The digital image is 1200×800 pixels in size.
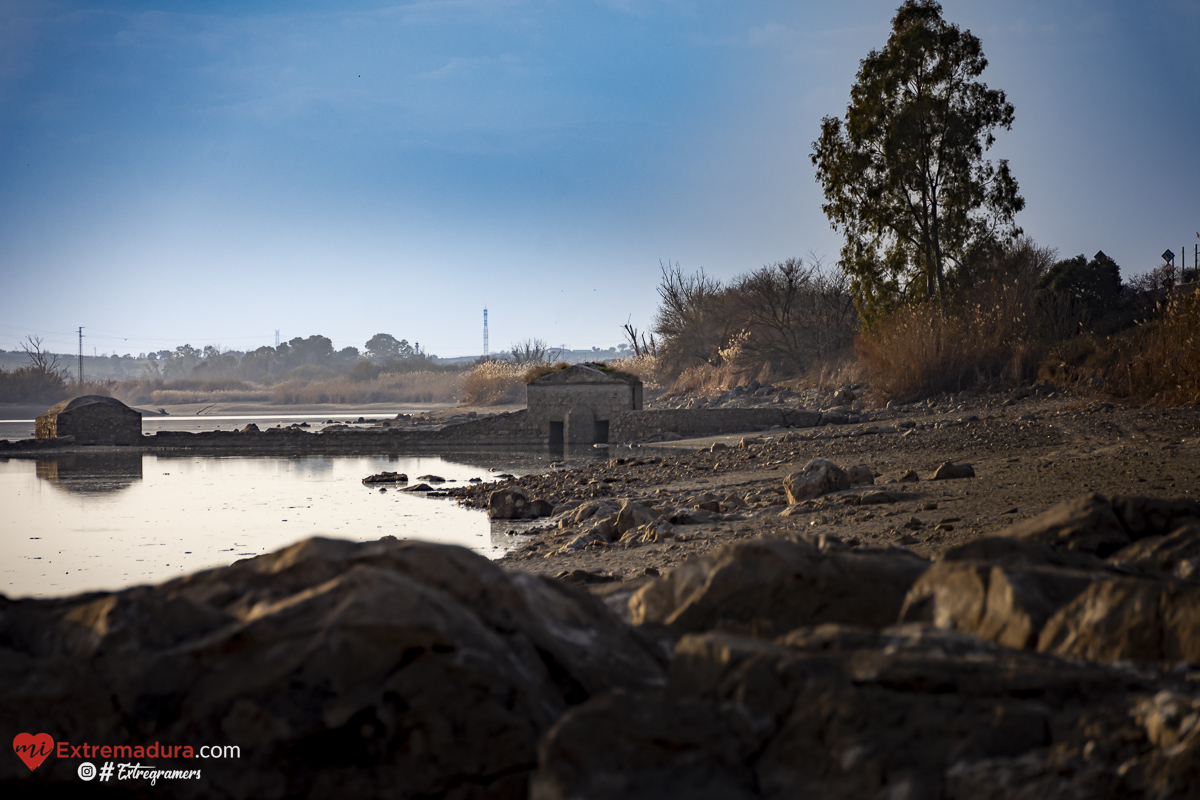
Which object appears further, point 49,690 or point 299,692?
point 49,690

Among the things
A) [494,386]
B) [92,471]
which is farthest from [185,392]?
[92,471]

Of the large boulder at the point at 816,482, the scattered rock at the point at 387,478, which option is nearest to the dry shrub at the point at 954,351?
the large boulder at the point at 816,482

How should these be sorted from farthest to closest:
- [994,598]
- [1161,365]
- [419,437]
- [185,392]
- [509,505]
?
[185,392]
[419,437]
[1161,365]
[509,505]
[994,598]

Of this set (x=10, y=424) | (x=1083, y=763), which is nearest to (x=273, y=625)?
(x=1083, y=763)

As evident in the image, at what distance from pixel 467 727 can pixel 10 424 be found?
40607 millimetres

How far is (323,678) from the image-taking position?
1.38 m

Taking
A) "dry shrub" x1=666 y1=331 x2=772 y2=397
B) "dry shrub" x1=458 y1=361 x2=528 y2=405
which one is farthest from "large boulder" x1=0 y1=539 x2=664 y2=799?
"dry shrub" x1=458 y1=361 x2=528 y2=405

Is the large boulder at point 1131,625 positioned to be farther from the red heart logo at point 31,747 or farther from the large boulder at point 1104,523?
the red heart logo at point 31,747

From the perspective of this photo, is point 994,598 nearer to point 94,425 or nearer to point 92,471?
point 92,471

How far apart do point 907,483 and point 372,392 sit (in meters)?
50.7

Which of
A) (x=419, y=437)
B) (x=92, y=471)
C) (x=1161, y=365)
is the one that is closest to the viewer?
(x=1161, y=365)

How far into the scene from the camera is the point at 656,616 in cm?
195

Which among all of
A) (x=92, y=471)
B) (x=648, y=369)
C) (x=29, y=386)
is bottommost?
(x=92, y=471)

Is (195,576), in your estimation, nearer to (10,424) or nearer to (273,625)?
(273,625)
